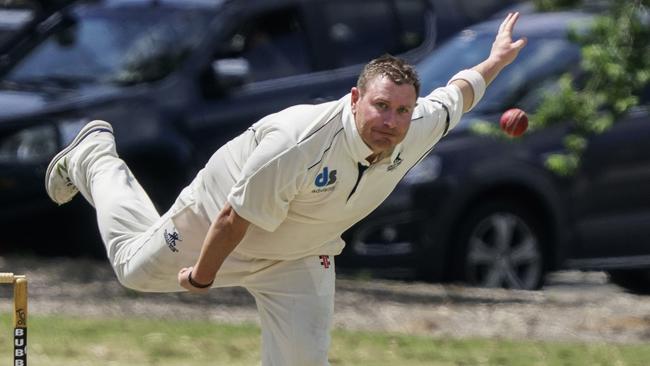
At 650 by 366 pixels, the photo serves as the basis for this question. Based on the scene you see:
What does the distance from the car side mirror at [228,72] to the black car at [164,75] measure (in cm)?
1

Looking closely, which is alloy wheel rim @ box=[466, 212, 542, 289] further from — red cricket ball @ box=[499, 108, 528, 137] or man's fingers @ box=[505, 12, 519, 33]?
red cricket ball @ box=[499, 108, 528, 137]

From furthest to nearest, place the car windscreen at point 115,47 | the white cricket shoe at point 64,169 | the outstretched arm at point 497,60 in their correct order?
the car windscreen at point 115,47 → the white cricket shoe at point 64,169 → the outstretched arm at point 497,60

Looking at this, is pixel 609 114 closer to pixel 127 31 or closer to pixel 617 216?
pixel 617 216

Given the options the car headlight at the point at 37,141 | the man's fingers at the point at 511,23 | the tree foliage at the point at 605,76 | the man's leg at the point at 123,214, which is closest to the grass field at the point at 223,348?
the tree foliage at the point at 605,76

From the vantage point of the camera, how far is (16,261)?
1148cm

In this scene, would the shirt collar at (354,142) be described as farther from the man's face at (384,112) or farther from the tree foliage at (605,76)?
the tree foliage at (605,76)

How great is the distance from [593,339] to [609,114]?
1.35 m

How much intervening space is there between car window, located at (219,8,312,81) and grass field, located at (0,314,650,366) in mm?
3005

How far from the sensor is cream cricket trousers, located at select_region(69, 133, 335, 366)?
6500 mm

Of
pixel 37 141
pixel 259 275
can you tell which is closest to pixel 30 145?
pixel 37 141

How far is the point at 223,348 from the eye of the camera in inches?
353

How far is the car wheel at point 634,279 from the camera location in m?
12.2

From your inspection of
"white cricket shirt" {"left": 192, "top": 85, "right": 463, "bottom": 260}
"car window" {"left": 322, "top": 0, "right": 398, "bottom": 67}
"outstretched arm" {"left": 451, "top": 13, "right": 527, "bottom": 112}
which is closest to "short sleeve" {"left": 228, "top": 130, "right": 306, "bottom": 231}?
"white cricket shirt" {"left": 192, "top": 85, "right": 463, "bottom": 260}

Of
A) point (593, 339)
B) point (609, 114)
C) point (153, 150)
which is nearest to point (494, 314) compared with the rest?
point (593, 339)
